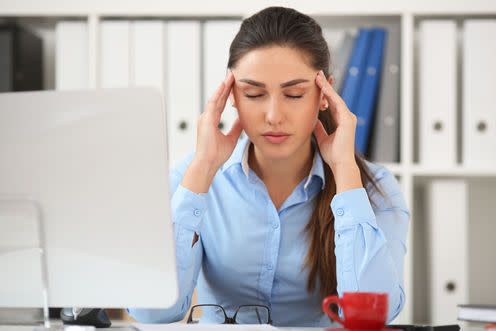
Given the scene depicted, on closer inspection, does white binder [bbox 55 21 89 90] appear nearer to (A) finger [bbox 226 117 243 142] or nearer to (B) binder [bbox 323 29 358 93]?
(A) finger [bbox 226 117 243 142]

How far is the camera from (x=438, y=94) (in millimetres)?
1726

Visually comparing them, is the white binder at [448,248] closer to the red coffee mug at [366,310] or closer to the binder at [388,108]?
the binder at [388,108]

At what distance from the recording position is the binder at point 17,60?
176 cm

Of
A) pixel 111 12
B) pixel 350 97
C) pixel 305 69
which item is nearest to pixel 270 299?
pixel 305 69

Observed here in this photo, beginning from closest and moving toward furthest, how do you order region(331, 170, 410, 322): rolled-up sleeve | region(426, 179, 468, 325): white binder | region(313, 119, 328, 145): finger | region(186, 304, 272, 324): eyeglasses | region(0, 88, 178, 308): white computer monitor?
1. region(0, 88, 178, 308): white computer monitor
2. region(331, 170, 410, 322): rolled-up sleeve
3. region(186, 304, 272, 324): eyeglasses
4. region(313, 119, 328, 145): finger
5. region(426, 179, 468, 325): white binder

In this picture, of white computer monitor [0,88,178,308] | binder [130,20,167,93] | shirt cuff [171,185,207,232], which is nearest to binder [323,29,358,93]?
binder [130,20,167,93]

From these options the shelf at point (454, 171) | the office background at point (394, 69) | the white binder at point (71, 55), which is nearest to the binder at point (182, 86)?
the office background at point (394, 69)

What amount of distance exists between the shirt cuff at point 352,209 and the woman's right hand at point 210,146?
0.28 meters

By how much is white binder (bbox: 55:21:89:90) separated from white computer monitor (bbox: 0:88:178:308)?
1.09m

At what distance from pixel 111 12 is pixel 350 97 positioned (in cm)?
83

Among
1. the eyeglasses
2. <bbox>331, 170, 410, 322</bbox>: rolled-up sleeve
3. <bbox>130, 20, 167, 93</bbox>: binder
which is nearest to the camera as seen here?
Result: <bbox>331, 170, 410, 322</bbox>: rolled-up sleeve

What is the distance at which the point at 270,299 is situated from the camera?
127cm

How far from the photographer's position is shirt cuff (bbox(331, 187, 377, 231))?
3.59ft

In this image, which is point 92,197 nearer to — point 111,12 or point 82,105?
point 82,105
